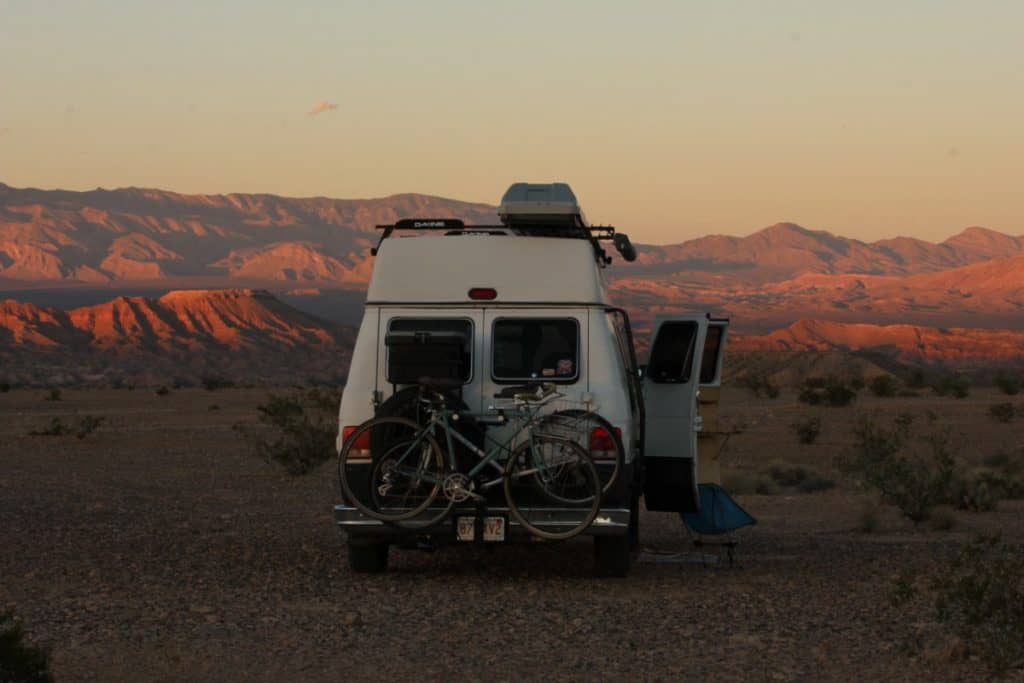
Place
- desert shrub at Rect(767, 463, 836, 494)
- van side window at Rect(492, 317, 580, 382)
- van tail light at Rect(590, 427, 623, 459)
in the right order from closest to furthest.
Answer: van tail light at Rect(590, 427, 623, 459) → van side window at Rect(492, 317, 580, 382) → desert shrub at Rect(767, 463, 836, 494)

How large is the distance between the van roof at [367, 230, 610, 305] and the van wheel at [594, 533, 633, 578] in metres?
1.83

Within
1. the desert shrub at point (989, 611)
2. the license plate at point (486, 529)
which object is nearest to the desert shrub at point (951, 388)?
the license plate at point (486, 529)

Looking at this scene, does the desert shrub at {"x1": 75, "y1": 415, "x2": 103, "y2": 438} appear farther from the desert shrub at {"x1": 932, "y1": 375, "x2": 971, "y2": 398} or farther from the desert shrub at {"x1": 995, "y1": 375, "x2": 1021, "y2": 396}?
the desert shrub at {"x1": 995, "y1": 375, "x2": 1021, "y2": 396}

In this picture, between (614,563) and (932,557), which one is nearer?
(614,563)

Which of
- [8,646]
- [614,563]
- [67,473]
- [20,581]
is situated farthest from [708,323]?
[67,473]

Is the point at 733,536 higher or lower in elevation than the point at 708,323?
lower

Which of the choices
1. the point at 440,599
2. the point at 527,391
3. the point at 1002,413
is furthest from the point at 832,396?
the point at 440,599

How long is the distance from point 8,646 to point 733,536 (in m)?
9.92

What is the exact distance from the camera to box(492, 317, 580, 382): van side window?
12195 mm

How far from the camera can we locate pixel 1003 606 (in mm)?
9016

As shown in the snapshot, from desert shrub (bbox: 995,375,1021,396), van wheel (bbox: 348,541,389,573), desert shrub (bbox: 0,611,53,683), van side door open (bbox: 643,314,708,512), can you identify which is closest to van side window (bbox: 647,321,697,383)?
van side door open (bbox: 643,314,708,512)

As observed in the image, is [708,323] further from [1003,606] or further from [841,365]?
[841,365]

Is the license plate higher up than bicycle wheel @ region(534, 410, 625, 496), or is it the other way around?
bicycle wheel @ region(534, 410, 625, 496)

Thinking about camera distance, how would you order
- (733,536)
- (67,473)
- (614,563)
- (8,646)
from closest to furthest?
(8,646), (614,563), (733,536), (67,473)
